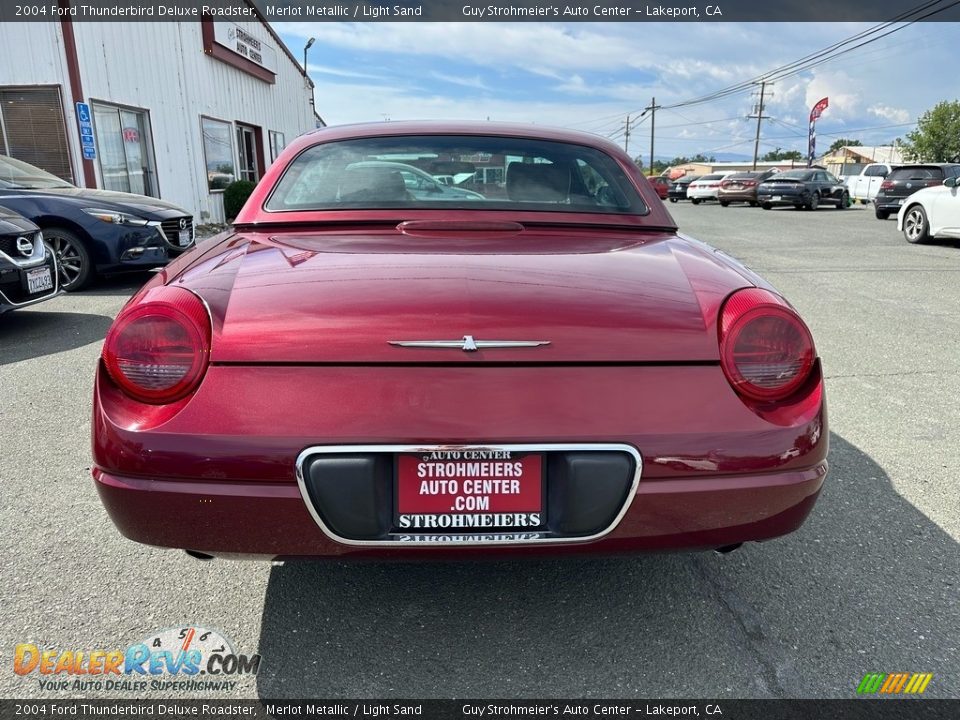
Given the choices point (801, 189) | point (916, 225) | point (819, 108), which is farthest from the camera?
point (819, 108)

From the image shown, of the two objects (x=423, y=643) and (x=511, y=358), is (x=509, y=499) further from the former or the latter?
(x=423, y=643)

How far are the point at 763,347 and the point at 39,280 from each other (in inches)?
226

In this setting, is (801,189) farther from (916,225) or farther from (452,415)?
(452,415)

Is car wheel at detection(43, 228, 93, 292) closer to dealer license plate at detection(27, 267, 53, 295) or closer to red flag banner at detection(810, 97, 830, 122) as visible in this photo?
dealer license plate at detection(27, 267, 53, 295)

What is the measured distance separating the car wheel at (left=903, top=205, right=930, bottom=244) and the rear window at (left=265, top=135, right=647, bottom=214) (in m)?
11.8

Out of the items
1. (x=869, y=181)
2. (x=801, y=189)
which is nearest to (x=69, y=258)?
(x=801, y=189)

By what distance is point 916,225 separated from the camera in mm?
12430

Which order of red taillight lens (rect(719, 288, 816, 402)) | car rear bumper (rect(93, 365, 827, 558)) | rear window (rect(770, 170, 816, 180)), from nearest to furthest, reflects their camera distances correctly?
car rear bumper (rect(93, 365, 827, 558)) → red taillight lens (rect(719, 288, 816, 402)) → rear window (rect(770, 170, 816, 180))

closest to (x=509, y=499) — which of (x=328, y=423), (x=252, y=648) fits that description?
(x=328, y=423)

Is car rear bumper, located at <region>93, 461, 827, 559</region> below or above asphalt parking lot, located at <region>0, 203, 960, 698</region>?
above

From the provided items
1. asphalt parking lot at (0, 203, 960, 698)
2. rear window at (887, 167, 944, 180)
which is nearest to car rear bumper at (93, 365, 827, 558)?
asphalt parking lot at (0, 203, 960, 698)

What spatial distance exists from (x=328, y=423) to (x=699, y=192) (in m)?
31.1

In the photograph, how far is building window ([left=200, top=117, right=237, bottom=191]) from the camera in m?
16.8

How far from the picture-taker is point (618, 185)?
281cm
